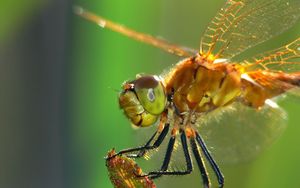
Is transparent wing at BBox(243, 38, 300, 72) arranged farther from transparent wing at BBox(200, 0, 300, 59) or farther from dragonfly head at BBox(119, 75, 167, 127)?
dragonfly head at BBox(119, 75, 167, 127)

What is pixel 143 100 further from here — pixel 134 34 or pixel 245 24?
pixel 245 24

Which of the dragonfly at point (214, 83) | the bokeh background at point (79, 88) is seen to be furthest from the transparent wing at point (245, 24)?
the bokeh background at point (79, 88)

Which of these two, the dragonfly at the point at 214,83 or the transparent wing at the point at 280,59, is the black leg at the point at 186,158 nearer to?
the dragonfly at the point at 214,83

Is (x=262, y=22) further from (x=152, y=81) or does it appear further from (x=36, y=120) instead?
(x=36, y=120)

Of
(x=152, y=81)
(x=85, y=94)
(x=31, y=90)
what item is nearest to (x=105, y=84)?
(x=85, y=94)

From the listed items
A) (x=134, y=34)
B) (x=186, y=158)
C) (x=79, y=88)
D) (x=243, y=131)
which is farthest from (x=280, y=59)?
(x=79, y=88)

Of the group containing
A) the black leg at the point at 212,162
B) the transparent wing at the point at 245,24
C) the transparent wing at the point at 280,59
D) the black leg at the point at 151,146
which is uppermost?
the transparent wing at the point at 245,24
